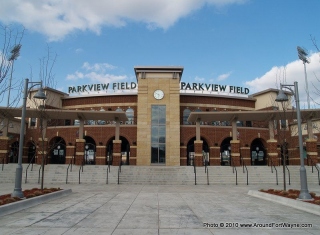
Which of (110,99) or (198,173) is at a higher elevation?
(110,99)

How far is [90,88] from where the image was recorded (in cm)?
4559

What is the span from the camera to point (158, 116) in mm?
38094

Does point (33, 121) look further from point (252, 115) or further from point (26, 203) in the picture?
point (26, 203)

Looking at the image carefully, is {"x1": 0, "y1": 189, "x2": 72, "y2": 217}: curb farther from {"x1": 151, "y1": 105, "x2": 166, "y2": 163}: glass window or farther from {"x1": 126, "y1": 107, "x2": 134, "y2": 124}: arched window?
{"x1": 126, "y1": 107, "x2": 134, "y2": 124}: arched window

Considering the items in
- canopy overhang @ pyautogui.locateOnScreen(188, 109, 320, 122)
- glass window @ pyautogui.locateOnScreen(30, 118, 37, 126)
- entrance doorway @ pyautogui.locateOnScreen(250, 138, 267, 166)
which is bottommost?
entrance doorway @ pyautogui.locateOnScreen(250, 138, 267, 166)

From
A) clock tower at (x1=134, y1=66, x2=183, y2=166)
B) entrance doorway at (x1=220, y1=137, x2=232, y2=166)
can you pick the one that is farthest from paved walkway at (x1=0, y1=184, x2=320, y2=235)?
entrance doorway at (x1=220, y1=137, x2=232, y2=166)

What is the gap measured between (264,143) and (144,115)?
17.2m

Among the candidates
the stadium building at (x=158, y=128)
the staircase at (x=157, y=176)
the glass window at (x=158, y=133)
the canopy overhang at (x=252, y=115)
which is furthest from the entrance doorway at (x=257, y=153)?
the staircase at (x=157, y=176)

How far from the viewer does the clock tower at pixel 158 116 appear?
37.0 m

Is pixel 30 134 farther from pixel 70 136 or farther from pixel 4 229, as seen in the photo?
pixel 4 229

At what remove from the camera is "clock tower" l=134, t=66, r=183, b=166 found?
36969 mm

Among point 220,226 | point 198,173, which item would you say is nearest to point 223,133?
point 198,173

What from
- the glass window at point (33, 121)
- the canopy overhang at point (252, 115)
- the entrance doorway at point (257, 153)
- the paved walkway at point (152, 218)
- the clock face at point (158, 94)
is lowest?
the paved walkway at point (152, 218)

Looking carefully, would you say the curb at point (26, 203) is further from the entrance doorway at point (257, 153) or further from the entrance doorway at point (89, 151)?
the entrance doorway at point (257, 153)
